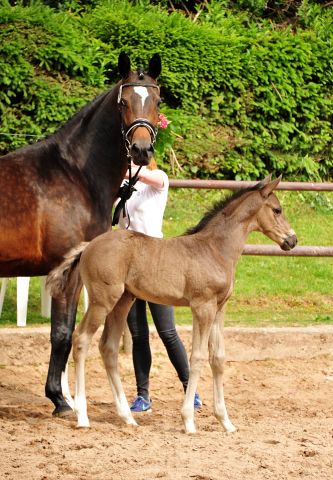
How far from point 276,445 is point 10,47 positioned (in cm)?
759

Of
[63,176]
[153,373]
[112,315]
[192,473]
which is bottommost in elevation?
[153,373]

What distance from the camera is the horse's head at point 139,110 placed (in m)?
3.87

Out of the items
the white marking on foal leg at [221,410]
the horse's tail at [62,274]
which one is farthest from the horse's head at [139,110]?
the white marking on foal leg at [221,410]

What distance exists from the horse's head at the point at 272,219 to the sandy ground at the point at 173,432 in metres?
1.31

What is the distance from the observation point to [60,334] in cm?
417

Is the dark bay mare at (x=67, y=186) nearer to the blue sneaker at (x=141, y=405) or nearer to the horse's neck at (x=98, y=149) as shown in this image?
the horse's neck at (x=98, y=149)

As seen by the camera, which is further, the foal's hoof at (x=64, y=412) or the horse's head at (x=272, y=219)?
the foal's hoof at (x=64, y=412)

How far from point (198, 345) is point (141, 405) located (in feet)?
3.57

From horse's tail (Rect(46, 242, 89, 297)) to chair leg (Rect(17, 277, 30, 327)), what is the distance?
2.01 meters

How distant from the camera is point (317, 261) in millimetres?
8430

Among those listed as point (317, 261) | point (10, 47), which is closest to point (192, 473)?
point (317, 261)

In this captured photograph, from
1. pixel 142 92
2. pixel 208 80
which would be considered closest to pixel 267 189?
pixel 142 92

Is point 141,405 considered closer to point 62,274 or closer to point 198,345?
point 198,345

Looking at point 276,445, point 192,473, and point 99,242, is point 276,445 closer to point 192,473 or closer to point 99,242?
point 192,473
